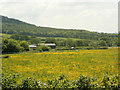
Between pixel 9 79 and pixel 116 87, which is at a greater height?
pixel 9 79

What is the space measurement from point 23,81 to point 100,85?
18.7 ft

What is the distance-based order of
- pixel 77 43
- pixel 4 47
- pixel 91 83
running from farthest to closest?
pixel 77 43 < pixel 4 47 < pixel 91 83

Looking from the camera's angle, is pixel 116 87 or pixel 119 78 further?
pixel 119 78

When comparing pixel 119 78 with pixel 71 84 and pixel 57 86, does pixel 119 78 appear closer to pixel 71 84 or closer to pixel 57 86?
pixel 71 84

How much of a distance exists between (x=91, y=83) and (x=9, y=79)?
235 inches

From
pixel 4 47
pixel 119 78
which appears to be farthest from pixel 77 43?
pixel 119 78

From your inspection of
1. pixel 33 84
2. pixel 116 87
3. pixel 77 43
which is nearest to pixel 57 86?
pixel 33 84

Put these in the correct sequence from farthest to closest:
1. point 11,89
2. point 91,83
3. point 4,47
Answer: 1. point 4,47
2. point 91,83
3. point 11,89

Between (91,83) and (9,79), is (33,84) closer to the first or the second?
(9,79)

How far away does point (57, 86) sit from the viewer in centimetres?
1026

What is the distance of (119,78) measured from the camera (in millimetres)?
11438

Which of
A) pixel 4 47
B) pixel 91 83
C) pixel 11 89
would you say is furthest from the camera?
pixel 4 47

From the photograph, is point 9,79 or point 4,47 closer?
point 9,79

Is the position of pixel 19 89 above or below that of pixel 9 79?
below
